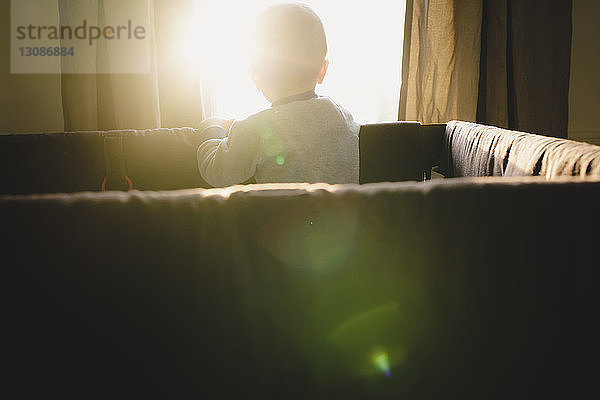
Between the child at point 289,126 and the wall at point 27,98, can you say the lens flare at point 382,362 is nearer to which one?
the child at point 289,126

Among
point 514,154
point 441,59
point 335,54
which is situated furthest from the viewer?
point 335,54

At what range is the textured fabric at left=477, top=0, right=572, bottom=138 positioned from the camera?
2.08 meters

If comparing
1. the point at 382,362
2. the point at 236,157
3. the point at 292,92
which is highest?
the point at 292,92

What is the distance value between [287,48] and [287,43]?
0.01 m

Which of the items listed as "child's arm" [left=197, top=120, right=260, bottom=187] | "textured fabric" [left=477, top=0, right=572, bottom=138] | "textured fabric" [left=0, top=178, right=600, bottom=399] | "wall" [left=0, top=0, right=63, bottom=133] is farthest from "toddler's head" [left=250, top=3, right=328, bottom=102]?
"wall" [left=0, top=0, right=63, bottom=133]

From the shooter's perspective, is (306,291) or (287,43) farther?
(287,43)

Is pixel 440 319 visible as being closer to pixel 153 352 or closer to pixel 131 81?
pixel 153 352

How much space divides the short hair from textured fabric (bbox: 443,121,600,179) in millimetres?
445

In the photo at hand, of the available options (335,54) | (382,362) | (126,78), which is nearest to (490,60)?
(335,54)

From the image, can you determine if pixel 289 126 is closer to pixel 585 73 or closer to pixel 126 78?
pixel 126 78

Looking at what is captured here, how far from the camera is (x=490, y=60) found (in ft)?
6.93

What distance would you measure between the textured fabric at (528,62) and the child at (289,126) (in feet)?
5.40

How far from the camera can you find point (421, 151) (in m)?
1.36

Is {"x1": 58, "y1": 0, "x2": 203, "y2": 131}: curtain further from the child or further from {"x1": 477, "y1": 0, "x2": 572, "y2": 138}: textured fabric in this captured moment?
{"x1": 477, "y1": 0, "x2": 572, "y2": 138}: textured fabric
